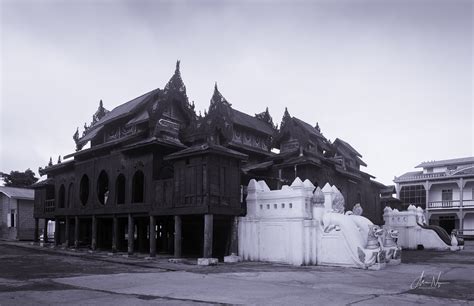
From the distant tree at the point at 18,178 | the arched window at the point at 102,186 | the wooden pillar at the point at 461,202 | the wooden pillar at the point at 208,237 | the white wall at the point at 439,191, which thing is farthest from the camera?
the distant tree at the point at 18,178

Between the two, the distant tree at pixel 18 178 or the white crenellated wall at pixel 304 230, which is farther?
the distant tree at pixel 18 178

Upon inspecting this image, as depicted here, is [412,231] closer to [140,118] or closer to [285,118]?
[285,118]

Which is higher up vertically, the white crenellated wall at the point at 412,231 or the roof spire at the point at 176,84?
the roof spire at the point at 176,84

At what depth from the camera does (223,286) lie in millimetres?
12133

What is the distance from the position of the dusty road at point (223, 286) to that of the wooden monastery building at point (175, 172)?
173 inches

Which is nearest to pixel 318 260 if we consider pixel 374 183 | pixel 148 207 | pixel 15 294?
pixel 148 207

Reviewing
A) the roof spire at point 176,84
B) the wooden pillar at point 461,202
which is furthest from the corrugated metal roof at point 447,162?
the roof spire at point 176,84

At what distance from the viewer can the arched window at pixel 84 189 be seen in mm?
29469

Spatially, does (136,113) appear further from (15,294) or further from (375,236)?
(15,294)

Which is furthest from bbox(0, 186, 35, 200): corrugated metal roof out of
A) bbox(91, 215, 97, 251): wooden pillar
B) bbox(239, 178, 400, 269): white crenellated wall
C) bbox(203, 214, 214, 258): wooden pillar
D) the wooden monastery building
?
bbox(203, 214, 214, 258): wooden pillar

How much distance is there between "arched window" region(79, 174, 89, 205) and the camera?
29.5m

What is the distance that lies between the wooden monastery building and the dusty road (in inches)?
173

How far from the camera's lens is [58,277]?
1359 centimetres

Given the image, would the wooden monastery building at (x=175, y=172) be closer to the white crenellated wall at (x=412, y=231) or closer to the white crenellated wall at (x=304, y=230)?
the white crenellated wall at (x=304, y=230)
